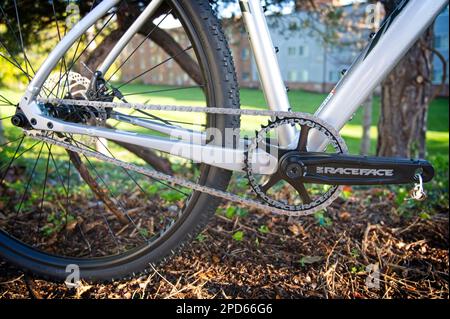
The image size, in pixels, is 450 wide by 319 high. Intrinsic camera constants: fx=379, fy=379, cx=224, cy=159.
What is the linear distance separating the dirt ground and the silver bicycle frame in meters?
0.55

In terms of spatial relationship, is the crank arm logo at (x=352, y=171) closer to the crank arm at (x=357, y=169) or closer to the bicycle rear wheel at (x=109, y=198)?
the crank arm at (x=357, y=169)

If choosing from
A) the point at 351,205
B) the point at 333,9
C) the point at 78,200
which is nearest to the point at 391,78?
the point at 333,9

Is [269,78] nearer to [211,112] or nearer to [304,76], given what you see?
[211,112]

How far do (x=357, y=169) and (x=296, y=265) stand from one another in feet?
1.94

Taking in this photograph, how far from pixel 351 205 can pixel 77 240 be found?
1.67 m

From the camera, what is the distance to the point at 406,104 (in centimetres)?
348

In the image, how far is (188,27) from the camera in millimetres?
1405

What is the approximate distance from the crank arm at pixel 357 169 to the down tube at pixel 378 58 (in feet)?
0.25

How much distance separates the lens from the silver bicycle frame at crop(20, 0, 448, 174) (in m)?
1.37

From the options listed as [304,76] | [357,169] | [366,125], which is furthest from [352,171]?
[304,76]

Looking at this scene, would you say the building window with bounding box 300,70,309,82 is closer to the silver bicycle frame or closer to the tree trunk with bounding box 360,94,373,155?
the tree trunk with bounding box 360,94,373,155

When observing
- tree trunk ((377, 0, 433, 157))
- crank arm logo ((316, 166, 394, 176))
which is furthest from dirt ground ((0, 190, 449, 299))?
tree trunk ((377, 0, 433, 157))

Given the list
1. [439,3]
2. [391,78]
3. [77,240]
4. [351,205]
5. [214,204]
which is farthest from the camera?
[391,78]
